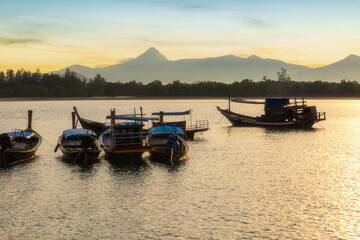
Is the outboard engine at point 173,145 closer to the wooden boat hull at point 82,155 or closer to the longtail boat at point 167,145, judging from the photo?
the longtail boat at point 167,145

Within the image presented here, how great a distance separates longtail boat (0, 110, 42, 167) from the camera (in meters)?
37.6

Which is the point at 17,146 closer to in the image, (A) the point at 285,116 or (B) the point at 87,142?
(B) the point at 87,142

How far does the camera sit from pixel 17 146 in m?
43.7

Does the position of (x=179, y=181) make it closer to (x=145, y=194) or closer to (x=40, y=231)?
(x=145, y=194)

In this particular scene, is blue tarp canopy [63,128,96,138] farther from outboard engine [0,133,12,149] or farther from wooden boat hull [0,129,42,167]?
outboard engine [0,133,12,149]

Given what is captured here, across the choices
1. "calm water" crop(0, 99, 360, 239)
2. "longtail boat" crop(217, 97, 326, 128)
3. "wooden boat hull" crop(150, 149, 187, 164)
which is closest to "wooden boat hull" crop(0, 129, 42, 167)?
"calm water" crop(0, 99, 360, 239)

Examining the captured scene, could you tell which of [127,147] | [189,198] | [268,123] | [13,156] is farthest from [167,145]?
[268,123]

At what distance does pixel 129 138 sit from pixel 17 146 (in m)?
12.5

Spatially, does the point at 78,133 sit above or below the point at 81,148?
above

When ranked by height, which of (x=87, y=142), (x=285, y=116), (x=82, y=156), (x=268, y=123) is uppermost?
(x=285, y=116)

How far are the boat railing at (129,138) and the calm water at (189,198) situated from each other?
225 centimetres

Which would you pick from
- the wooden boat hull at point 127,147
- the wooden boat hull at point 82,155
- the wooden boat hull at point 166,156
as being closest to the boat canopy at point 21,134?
the wooden boat hull at point 82,155

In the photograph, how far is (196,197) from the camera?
27.3m

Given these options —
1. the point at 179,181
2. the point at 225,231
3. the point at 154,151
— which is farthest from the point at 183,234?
the point at 154,151
